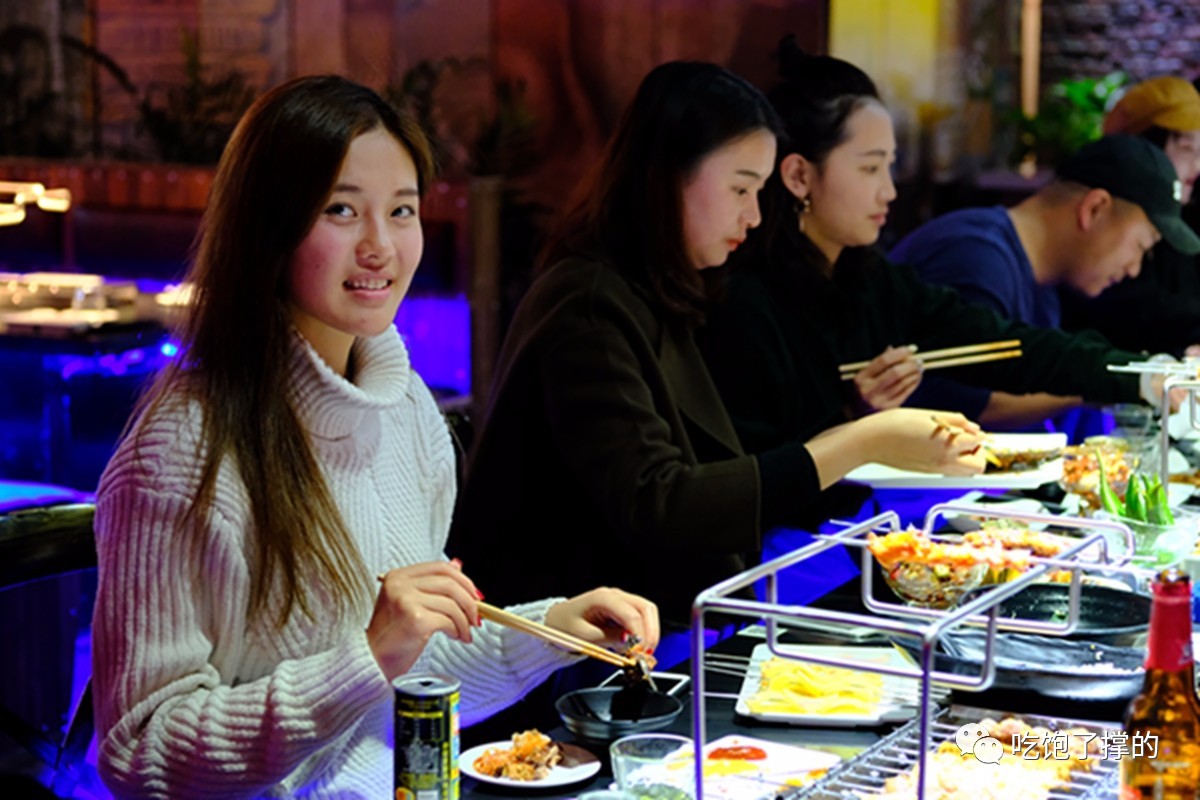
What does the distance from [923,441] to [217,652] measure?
1340 mm

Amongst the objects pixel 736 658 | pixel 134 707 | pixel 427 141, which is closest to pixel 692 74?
pixel 427 141

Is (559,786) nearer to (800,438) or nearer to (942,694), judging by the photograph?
(942,694)

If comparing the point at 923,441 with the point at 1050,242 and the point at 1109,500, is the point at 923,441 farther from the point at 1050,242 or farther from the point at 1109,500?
the point at 1050,242

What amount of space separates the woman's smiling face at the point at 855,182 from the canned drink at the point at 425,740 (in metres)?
2.26

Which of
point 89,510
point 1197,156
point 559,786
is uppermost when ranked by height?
point 1197,156

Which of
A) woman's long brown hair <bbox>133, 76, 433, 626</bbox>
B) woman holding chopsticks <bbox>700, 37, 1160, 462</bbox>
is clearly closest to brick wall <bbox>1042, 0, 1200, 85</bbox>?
woman holding chopsticks <bbox>700, 37, 1160, 462</bbox>

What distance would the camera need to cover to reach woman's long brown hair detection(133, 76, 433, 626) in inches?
65.9

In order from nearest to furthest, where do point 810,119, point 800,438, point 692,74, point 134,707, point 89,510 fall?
1. point 134,707
2. point 89,510
3. point 692,74
4. point 800,438
5. point 810,119

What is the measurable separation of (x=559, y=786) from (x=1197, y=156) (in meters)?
4.06

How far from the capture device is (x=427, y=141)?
1.92 metres

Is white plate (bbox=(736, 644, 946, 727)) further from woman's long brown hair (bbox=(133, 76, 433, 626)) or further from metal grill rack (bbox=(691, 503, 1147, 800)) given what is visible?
woman's long brown hair (bbox=(133, 76, 433, 626))

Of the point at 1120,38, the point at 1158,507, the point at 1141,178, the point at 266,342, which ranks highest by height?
the point at 1120,38

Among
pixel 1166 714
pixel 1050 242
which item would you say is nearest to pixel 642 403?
pixel 1166 714

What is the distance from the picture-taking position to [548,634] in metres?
1.65
